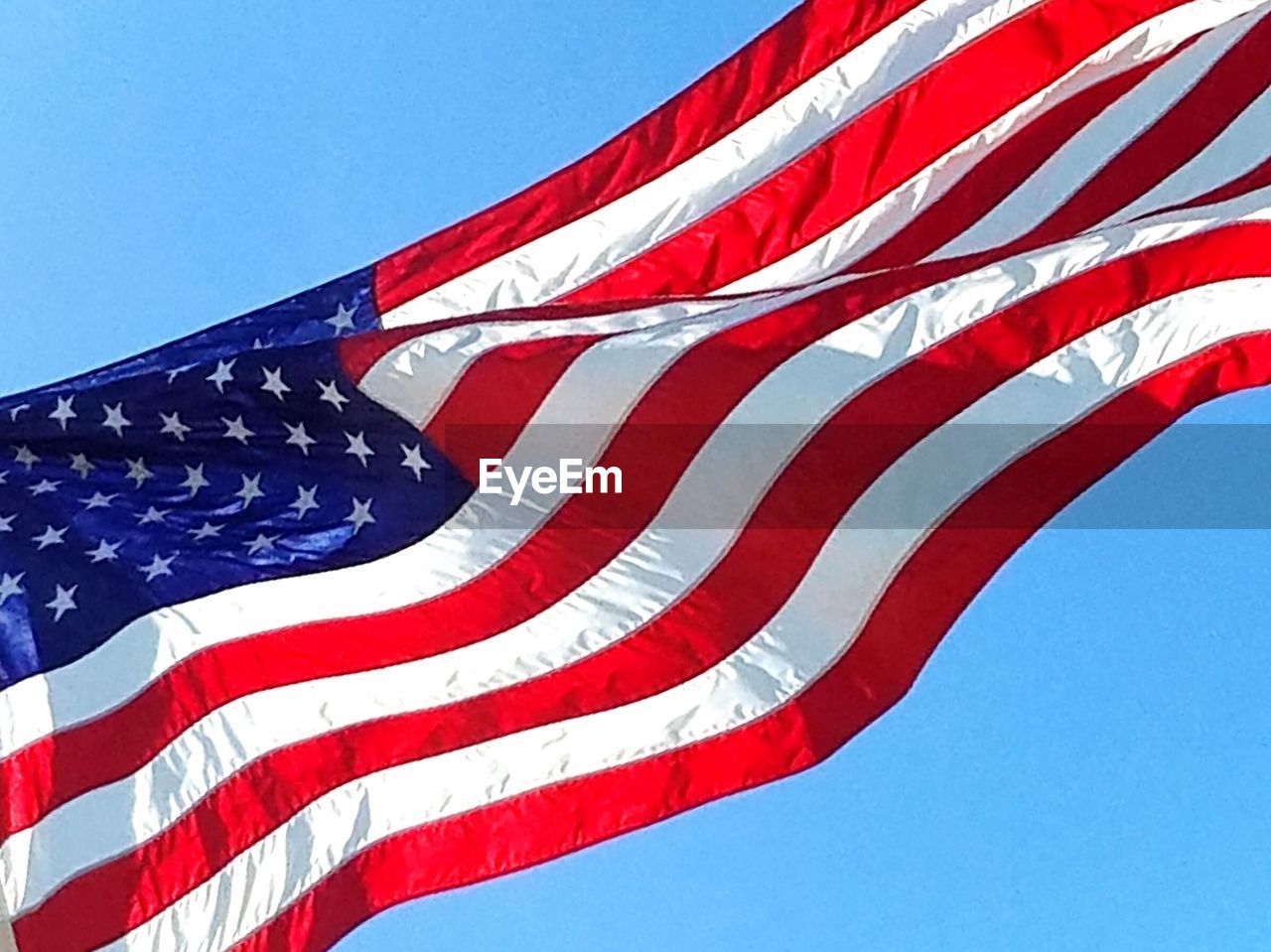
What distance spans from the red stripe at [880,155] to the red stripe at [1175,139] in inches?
22.7

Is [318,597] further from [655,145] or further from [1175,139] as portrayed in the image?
[1175,139]

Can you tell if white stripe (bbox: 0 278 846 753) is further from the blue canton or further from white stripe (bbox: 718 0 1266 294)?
white stripe (bbox: 718 0 1266 294)

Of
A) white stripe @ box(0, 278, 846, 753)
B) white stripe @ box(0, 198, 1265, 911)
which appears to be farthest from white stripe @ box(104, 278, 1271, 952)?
white stripe @ box(0, 278, 846, 753)

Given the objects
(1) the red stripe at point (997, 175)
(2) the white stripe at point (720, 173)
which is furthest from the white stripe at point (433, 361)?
(1) the red stripe at point (997, 175)

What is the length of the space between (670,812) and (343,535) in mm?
1883

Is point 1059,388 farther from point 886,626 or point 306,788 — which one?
point 306,788

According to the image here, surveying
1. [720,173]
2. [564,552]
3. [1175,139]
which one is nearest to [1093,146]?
[1175,139]

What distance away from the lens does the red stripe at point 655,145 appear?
1003 cm

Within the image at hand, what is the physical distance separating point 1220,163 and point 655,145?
278cm

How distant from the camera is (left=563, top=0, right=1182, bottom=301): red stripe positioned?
394 inches

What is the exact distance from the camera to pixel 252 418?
8.71 m

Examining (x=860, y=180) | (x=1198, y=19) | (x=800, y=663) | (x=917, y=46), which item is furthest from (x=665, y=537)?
(x=1198, y=19)

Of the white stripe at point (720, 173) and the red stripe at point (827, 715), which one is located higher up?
the white stripe at point (720, 173)

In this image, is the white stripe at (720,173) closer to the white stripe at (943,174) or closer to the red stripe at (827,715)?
the white stripe at (943,174)
